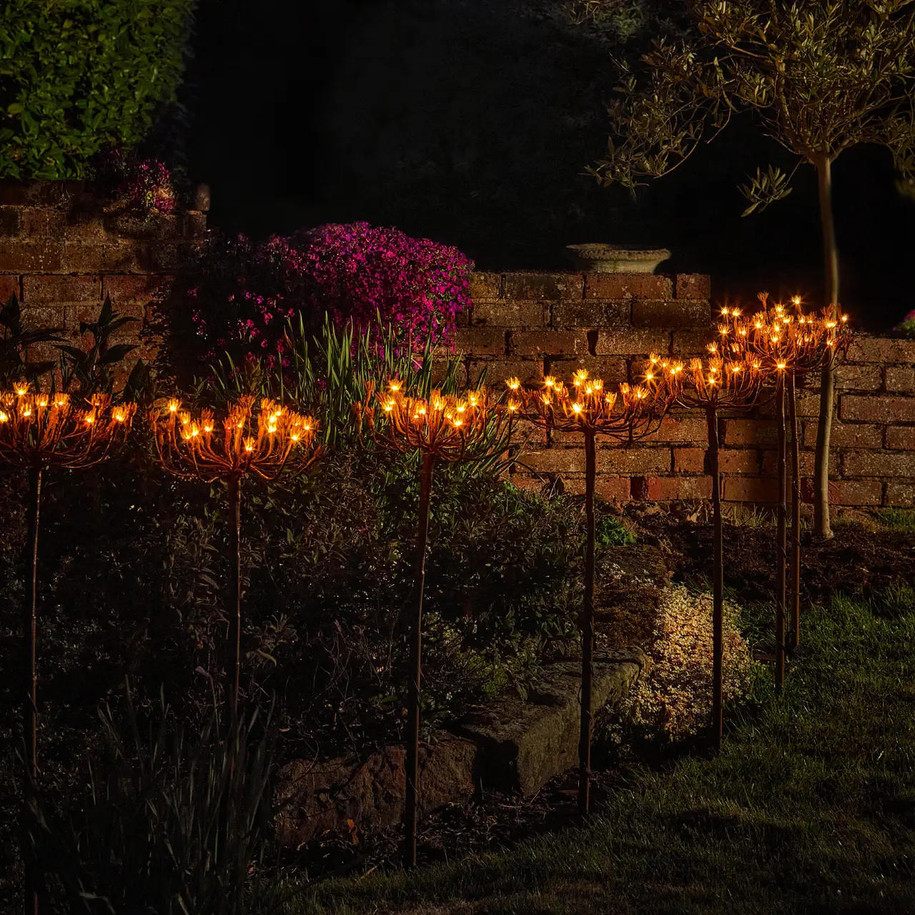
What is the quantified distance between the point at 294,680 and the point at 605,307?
452 cm

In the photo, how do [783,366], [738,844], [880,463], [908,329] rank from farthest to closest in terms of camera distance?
[908,329] → [880,463] → [783,366] → [738,844]

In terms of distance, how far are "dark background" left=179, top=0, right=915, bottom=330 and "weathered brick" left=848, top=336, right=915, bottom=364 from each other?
7.29ft

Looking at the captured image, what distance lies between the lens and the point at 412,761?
371 centimetres

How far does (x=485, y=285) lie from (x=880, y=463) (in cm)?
308

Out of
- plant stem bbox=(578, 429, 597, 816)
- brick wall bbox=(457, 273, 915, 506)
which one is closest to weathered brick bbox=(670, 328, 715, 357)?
brick wall bbox=(457, 273, 915, 506)

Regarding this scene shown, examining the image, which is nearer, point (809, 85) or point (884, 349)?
point (809, 85)

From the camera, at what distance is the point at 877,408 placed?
8.46 m

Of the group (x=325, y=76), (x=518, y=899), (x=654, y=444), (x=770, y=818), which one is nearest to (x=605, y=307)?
(x=654, y=444)

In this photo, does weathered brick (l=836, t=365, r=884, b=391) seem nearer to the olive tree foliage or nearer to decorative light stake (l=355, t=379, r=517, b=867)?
the olive tree foliage

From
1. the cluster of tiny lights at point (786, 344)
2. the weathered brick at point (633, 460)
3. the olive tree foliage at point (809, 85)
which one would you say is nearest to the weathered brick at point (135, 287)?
the olive tree foliage at point (809, 85)

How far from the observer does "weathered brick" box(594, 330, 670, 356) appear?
324 inches

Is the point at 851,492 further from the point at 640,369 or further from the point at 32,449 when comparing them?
the point at 32,449

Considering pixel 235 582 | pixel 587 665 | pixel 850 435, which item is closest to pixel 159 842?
pixel 235 582

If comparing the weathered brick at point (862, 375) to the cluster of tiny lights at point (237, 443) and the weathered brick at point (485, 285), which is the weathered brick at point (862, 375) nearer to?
the weathered brick at point (485, 285)
